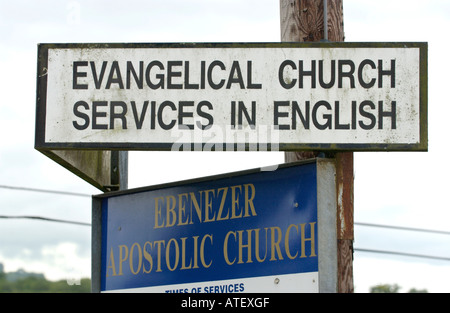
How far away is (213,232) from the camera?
452 cm

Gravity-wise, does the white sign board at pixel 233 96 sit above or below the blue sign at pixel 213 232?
above

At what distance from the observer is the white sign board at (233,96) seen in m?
4.03

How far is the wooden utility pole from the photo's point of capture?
159 inches

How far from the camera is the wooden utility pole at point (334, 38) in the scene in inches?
159

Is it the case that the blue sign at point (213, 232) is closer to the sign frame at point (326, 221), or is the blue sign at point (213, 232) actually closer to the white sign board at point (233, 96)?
the sign frame at point (326, 221)

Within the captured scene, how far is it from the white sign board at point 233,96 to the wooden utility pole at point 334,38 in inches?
7.4

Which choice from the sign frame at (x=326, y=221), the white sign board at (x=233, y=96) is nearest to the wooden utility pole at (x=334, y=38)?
the sign frame at (x=326, y=221)

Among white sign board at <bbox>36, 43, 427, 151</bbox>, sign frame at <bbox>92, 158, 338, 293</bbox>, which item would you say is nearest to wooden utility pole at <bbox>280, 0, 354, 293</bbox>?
sign frame at <bbox>92, 158, 338, 293</bbox>

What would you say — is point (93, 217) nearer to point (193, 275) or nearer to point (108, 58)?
point (193, 275)

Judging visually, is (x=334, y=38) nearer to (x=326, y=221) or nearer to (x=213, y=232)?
(x=326, y=221)

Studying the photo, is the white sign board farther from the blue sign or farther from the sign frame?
the blue sign

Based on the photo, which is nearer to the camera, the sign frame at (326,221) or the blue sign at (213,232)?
the sign frame at (326,221)
